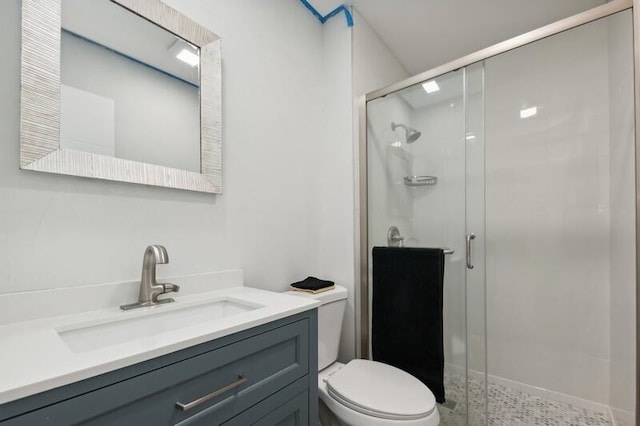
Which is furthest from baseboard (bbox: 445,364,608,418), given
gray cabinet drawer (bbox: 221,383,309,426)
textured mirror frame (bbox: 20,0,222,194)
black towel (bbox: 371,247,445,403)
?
textured mirror frame (bbox: 20,0,222,194)

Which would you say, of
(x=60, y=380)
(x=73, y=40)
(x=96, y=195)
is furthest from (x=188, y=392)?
(x=73, y=40)

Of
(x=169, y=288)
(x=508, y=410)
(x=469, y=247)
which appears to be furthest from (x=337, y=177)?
(x=508, y=410)

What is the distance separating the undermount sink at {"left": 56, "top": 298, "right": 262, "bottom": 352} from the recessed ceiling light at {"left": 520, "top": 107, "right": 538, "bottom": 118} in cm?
207

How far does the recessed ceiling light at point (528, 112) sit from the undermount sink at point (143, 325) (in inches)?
81.7

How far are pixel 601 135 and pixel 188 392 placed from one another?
2.31m

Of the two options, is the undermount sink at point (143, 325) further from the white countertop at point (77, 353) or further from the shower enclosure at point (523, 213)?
the shower enclosure at point (523, 213)

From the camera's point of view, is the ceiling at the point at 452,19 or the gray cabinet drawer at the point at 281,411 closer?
the gray cabinet drawer at the point at 281,411

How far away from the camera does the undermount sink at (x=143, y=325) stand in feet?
2.62

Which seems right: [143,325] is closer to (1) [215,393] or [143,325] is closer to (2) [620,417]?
(1) [215,393]

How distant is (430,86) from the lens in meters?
1.61

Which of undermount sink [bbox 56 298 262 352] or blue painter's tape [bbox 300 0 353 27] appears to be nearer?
undermount sink [bbox 56 298 262 352]

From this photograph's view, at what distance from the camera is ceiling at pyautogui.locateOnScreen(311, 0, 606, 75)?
176 cm

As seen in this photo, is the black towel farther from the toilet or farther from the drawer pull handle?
the drawer pull handle

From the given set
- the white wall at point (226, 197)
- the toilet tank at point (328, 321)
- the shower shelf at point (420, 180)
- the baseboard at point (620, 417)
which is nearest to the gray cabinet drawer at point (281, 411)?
the toilet tank at point (328, 321)
